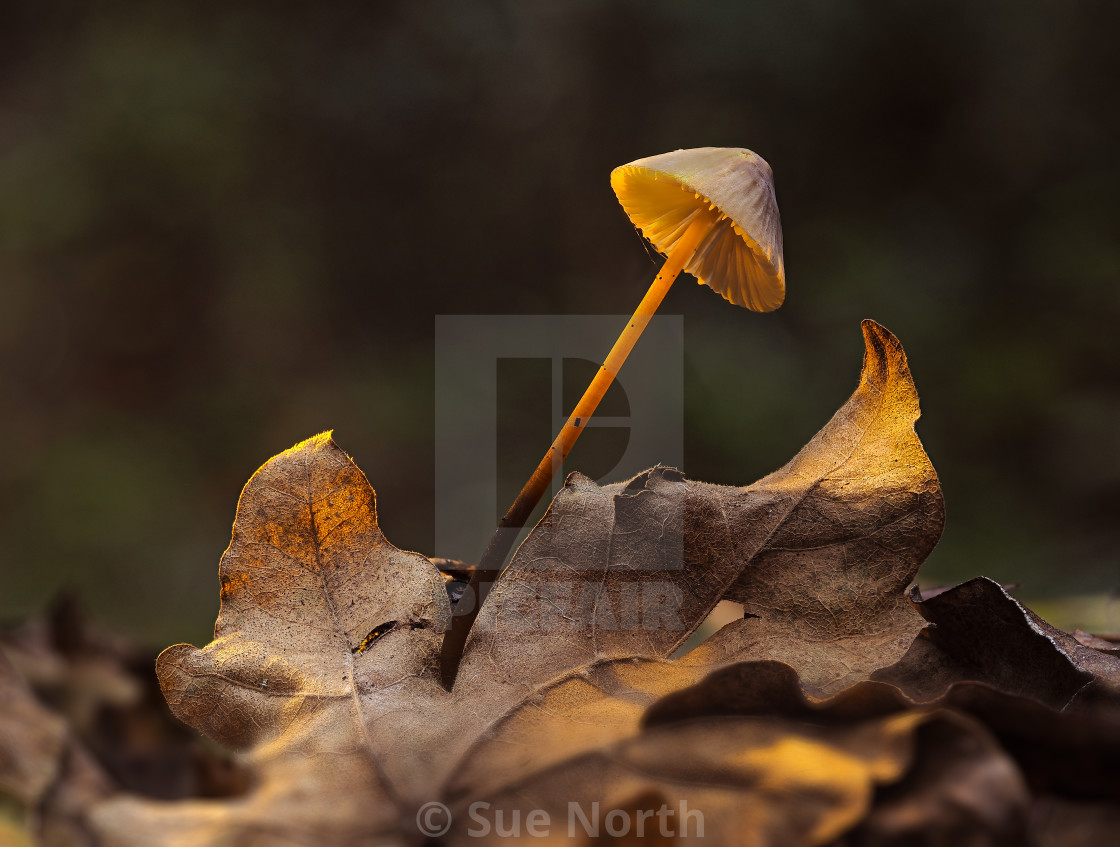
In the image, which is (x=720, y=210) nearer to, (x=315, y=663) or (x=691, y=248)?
(x=691, y=248)

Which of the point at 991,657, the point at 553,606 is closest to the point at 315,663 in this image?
the point at 553,606

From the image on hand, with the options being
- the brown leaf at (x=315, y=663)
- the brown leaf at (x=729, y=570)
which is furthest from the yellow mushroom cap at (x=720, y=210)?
the brown leaf at (x=315, y=663)

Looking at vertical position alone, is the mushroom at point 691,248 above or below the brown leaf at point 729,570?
above

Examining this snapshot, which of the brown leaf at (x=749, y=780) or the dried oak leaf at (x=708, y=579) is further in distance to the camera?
the dried oak leaf at (x=708, y=579)

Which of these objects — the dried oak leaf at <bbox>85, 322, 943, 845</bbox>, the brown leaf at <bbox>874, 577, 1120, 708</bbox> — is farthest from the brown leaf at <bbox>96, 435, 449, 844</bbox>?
the brown leaf at <bbox>874, 577, 1120, 708</bbox>

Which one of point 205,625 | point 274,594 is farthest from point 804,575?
point 205,625

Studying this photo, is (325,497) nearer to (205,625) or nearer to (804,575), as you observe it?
(804,575)

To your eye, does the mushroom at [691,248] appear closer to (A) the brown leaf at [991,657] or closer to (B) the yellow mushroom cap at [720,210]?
(B) the yellow mushroom cap at [720,210]
